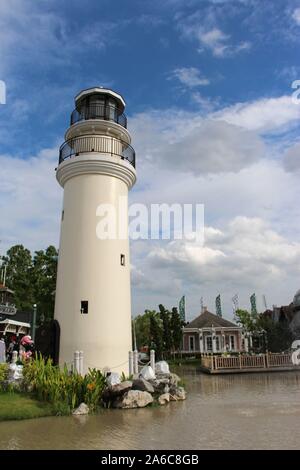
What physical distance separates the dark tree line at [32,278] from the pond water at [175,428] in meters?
17.5

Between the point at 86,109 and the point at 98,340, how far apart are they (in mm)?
9254

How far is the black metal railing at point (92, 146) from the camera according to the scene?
1650 centimetres

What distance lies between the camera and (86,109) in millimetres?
17219

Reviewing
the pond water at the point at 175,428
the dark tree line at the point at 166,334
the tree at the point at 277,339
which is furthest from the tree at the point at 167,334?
the pond water at the point at 175,428

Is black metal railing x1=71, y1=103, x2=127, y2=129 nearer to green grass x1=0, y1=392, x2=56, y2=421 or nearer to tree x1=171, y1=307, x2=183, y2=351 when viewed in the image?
green grass x1=0, y1=392, x2=56, y2=421

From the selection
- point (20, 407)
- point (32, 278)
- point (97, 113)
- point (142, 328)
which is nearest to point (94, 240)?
point (97, 113)

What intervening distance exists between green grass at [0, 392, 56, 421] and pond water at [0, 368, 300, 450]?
1.07ft

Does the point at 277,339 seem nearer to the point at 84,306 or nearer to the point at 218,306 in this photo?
the point at 84,306

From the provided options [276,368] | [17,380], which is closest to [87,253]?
[17,380]

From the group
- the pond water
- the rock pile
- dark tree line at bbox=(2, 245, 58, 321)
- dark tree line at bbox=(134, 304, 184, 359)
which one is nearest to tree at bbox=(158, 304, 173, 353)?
dark tree line at bbox=(134, 304, 184, 359)

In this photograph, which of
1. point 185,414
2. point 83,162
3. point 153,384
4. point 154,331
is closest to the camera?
point 185,414

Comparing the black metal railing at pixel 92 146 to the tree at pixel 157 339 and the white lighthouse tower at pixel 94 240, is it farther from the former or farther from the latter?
the tree at pixel 157 339

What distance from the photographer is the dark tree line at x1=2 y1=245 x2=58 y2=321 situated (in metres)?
28.4
